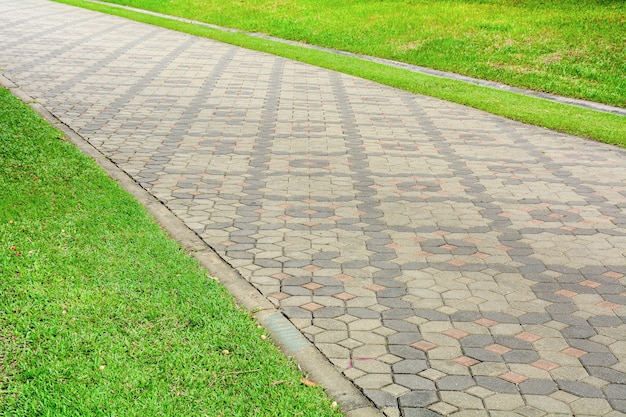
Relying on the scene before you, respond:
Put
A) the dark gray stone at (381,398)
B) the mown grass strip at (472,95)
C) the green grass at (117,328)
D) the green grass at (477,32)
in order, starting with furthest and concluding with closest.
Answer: the green grass at (477,32)
the mown grass strip at (472,95)
the dark gray stone at (381,398)
the green grass at (117,328)

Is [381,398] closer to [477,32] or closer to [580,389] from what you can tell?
[580,389]

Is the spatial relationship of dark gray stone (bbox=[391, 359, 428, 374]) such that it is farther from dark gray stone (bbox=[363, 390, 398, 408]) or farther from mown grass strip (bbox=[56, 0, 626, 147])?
mown grass strip (bbox=[56, 0, 626, 147])

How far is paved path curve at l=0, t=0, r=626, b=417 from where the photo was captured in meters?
4.45

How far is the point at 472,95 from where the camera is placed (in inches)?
530

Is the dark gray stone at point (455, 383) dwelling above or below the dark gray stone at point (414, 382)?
above

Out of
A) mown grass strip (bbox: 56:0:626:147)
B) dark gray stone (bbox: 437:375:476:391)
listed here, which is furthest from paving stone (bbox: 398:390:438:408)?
mown grass strip (bbox: 56:0:626:147)

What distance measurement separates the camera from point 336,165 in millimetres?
8695

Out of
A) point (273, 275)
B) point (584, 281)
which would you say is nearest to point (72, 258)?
point (273, 275)

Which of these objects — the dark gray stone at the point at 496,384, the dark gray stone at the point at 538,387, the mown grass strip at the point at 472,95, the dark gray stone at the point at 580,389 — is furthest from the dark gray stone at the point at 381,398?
the mown grass strip at the point at 472,95

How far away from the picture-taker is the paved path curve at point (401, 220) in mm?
4453

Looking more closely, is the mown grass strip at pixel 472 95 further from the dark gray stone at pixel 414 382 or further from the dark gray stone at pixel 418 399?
the dark gray stone at pixel 418 399

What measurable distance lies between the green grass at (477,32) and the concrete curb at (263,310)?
998 cm

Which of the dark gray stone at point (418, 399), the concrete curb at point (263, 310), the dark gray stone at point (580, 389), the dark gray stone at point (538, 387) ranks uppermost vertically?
the dark gray stone at point (580, 389)

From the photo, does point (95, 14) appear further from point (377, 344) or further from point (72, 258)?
point (377, 344)
